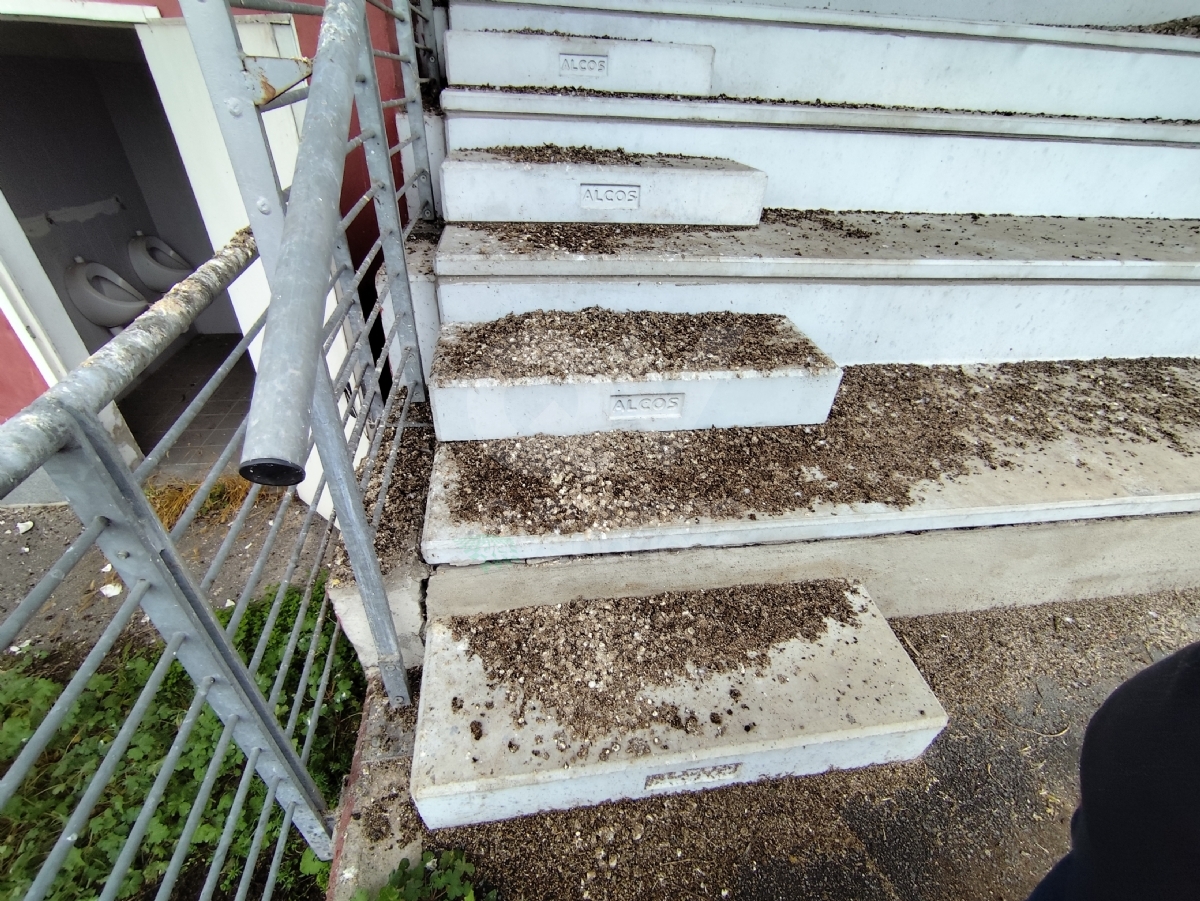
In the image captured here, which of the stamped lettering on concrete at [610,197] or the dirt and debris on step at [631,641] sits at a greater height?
the stamped lettering on concrete at [610,197]

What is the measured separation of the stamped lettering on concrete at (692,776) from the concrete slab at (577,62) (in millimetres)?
2406

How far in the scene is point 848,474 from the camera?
1.70 metres

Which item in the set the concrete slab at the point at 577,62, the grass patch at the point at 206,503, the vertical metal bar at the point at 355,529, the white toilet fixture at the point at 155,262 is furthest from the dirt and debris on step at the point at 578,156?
the white toilet fixture at the point at 155,262

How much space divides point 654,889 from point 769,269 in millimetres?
1742

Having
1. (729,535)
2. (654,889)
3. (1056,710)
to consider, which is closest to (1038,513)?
(1056,710)

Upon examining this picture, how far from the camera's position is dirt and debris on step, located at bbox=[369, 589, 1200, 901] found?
135 cm

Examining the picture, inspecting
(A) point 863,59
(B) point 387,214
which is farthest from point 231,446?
(A) point 863,59

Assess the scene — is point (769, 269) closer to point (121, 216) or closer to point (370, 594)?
point (370, 594)

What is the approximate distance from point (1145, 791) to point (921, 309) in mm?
1752

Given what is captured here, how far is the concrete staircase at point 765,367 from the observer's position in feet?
4.54

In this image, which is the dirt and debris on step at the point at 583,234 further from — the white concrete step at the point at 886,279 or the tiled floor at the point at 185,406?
the tiled floor at the point at 185,406

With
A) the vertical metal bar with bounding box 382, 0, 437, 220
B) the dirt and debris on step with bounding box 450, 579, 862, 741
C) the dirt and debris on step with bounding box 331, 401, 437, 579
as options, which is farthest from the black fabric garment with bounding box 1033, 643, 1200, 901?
the vertical metal bar with bounding box 382, 0, 437, 220

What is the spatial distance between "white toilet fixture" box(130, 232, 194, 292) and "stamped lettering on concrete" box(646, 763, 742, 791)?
14.5ft

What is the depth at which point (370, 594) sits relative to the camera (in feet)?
4.18
